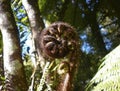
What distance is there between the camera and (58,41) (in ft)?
5.68

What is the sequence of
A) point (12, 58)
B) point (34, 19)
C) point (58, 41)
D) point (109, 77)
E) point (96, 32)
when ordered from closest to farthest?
point (58, 41)
point (109, 77)
point (12, 58)
point (34, 19)
point (96, 32)

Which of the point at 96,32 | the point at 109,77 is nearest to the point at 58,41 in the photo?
the point at 109,77

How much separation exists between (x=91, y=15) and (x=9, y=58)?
2090 mm

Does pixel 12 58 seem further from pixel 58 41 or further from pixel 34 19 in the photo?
pixel 58 41

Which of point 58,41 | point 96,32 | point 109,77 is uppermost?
point 96,32

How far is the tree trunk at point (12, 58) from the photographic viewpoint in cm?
216

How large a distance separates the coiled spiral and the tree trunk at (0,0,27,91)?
472 millimetres

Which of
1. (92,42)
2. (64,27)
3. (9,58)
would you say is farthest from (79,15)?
(64,27)

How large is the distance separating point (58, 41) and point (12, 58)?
1.80 feet

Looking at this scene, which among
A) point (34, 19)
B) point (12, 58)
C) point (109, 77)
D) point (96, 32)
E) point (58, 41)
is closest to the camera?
point (58, 41)

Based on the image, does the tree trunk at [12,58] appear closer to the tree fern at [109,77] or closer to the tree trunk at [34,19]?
the tree trunk at [34,19]

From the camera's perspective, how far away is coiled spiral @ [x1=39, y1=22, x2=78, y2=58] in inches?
68.1

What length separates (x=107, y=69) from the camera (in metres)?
1.94

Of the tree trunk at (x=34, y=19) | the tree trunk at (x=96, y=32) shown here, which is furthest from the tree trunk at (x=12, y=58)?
the tree trunk at (x=96, y=32)
